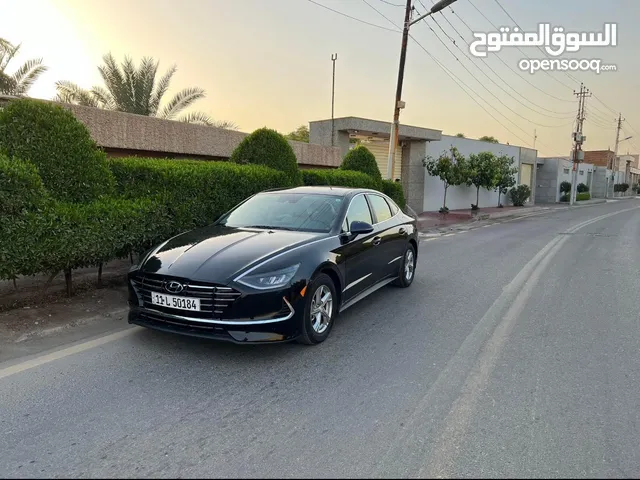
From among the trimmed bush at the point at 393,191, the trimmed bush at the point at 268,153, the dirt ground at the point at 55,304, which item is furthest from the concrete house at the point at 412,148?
the dirt ground at the point at 55,304

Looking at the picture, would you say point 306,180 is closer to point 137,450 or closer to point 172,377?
point 172,377

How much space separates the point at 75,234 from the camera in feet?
16.7

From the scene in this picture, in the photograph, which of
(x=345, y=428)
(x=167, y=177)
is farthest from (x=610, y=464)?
(x=167, y=177)

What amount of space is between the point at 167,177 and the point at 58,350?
300cm

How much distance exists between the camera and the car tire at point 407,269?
22.4 feet

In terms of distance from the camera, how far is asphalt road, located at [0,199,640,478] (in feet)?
8.86

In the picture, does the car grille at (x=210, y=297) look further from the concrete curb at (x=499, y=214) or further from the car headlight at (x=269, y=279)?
the concrete curb at (x=499, y=214)

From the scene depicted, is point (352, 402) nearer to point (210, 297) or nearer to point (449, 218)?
point (210, 297)

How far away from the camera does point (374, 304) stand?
603cm

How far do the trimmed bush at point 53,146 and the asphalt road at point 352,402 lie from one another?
197 cm

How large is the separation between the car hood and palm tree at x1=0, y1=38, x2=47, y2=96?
1211 centimetres

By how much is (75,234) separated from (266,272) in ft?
7.88

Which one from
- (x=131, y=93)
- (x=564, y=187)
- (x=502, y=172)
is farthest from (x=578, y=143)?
(x=131, y=93)

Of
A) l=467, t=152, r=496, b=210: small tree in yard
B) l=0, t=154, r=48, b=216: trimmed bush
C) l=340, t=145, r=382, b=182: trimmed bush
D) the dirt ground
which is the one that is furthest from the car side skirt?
l=467, t=152, r=496, b=210: small tree in yard
